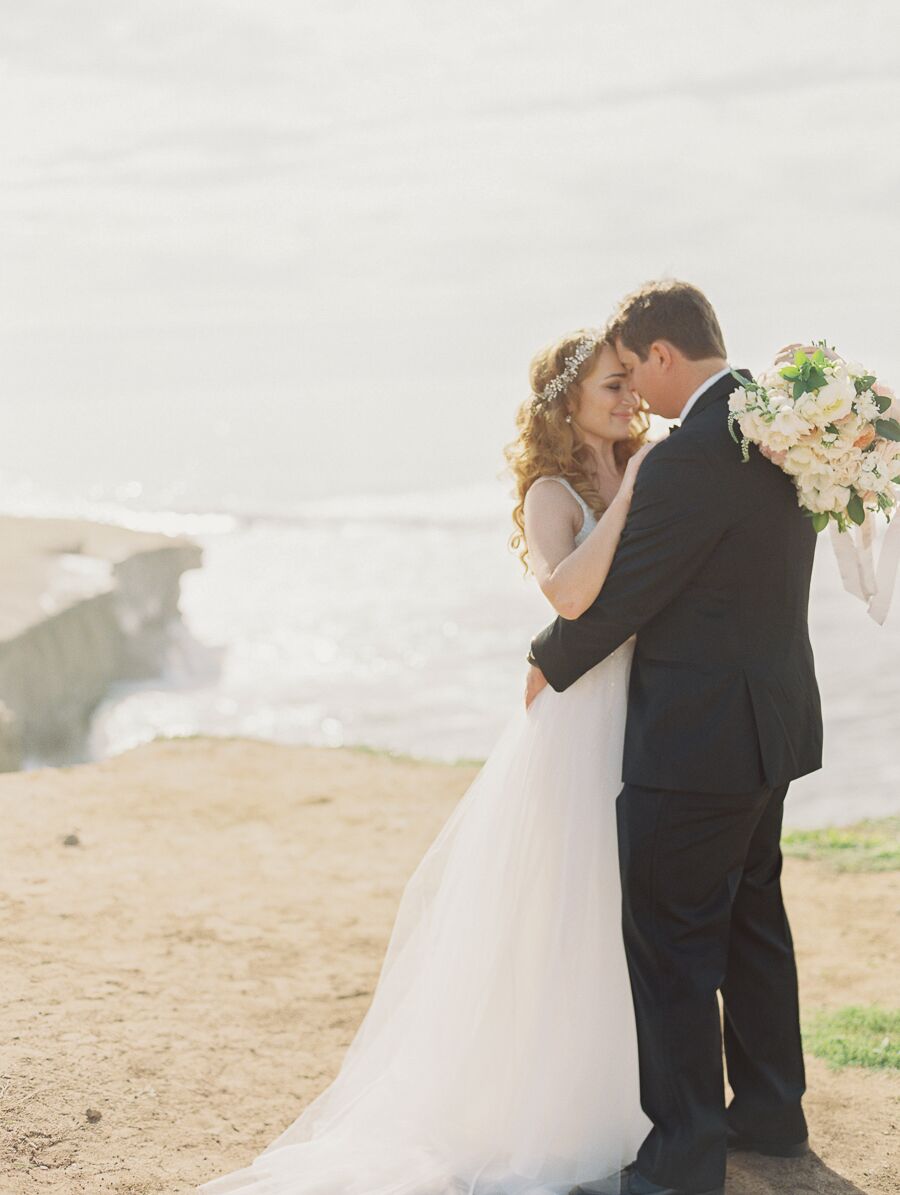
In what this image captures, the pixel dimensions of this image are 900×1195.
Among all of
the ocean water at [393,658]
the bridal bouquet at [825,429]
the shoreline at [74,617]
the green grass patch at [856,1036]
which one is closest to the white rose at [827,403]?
the bridal bouquet at [825,429]

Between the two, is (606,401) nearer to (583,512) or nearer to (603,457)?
(603,457)

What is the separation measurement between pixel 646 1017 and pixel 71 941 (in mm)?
3032

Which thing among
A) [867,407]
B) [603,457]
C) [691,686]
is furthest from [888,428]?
[603,457]

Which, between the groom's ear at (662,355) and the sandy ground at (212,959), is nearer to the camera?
the groom's ear at (662,355)

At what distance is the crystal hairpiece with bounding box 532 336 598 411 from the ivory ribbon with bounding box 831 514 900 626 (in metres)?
0.87

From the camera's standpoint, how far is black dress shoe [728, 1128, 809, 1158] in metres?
4.01

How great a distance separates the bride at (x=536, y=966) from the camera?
3682mm

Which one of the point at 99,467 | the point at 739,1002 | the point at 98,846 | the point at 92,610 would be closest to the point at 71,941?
the point at 98,846

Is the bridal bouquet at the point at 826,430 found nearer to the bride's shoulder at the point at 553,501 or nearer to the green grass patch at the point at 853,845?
the bride's shoulder at the point at 553,501

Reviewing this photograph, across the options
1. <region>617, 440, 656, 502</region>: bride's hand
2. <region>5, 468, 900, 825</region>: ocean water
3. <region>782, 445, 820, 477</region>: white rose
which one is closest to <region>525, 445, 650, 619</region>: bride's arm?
<region>617, 440, 656, 502</region>: bride's hand

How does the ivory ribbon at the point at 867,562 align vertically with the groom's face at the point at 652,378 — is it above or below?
below

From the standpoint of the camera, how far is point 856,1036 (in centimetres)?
517

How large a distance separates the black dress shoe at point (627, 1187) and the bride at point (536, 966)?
0.05 meters

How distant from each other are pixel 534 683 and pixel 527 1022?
0.96 metres
